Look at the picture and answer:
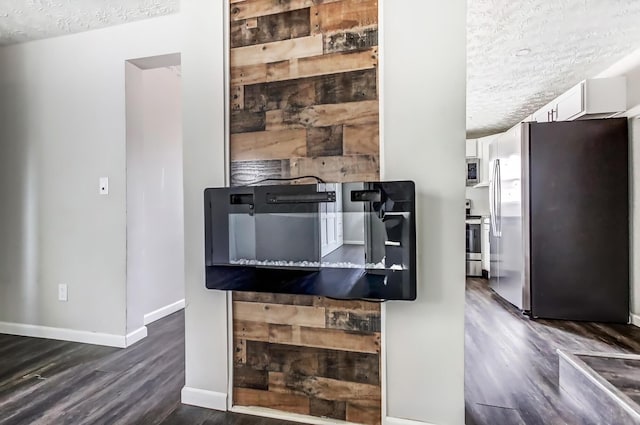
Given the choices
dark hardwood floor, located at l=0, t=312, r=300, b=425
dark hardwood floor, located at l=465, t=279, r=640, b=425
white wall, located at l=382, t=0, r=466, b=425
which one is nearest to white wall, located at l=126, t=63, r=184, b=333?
dark hardwood floor, located at l=0, t=312, r=300, b=425

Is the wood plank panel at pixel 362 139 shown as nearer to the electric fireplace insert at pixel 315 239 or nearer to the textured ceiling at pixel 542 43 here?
the electric fireplace insert at pixel 315 239

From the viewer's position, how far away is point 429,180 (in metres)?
1.56

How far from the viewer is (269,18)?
1.77 m

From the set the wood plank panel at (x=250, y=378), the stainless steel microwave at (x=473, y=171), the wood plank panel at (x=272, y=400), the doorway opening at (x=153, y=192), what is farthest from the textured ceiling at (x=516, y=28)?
the wood plank panel at (x=272, y=400)

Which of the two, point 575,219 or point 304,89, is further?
point 575,219

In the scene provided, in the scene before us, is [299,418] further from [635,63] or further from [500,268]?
[635,63]

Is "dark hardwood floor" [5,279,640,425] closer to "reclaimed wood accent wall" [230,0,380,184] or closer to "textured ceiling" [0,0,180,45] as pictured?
"reclaimed wood accent wall" [230,0,380,184]

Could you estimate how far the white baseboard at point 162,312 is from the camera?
3152 mm

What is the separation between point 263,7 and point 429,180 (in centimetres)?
120

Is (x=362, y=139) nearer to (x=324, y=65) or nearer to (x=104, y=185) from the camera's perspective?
(x=324, y=65)

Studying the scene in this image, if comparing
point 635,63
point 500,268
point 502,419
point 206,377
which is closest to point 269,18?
point 206,377

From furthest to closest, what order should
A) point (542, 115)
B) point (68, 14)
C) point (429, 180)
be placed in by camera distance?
point (542, 115) → point (68, 14) → point (429, 180)

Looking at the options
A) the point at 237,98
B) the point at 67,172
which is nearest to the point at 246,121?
the point at 237,98

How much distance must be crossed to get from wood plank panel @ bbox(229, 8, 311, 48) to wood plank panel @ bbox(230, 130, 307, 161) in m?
0.47
